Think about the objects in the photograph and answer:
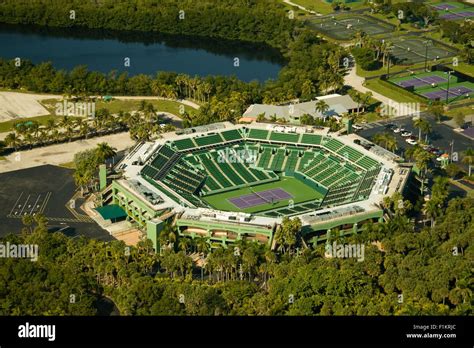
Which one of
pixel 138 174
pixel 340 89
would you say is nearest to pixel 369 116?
pixel 340 89

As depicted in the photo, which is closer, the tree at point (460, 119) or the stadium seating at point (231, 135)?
the stadium seating at point (231, 135)

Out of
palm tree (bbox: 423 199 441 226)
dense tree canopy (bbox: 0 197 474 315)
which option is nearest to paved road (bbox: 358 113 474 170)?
palm tree (bbox: 423 199 441 226)

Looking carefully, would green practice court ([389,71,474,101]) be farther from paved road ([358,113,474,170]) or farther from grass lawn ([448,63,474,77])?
paved road ([358,113,474,170])

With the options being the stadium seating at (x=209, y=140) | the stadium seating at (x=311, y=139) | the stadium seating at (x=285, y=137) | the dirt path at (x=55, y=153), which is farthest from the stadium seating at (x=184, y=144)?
the stadium seating at (x=311, y=139)

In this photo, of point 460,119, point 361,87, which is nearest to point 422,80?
point 361,87

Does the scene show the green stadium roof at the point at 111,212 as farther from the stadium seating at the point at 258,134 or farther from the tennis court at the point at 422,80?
the tennis court at the point at 422,80

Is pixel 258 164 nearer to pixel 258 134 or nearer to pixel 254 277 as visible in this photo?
pixel 258 134
